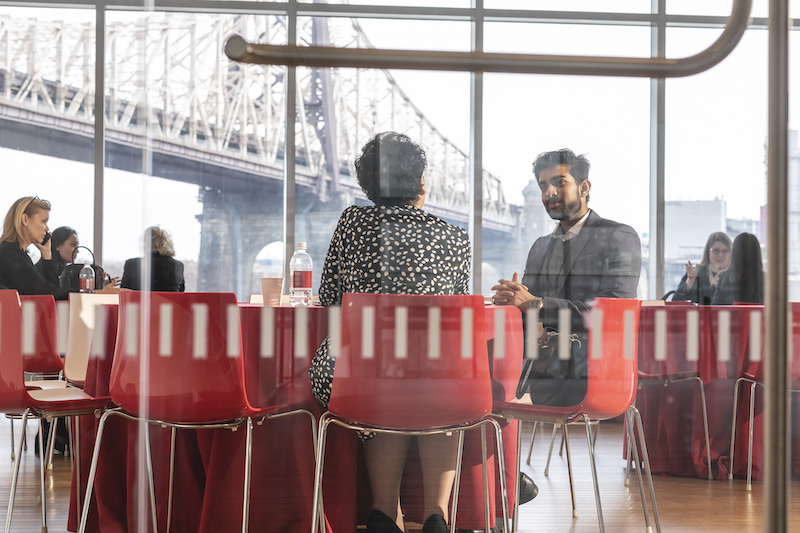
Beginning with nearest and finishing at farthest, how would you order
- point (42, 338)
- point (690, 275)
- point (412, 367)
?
point (412, 367) < point (690, 275) < point (42, 338)

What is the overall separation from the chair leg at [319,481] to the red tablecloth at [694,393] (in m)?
0.94

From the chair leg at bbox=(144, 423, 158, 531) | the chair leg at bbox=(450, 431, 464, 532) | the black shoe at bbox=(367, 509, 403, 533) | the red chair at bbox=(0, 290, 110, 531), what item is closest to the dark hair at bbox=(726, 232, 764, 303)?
the chair leg at bbox=(450, 431, 464, 532)

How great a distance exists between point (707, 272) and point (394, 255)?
37.7 inches

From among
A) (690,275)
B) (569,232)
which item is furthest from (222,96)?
(690,275)

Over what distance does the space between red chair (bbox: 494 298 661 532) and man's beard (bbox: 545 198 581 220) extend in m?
0.27

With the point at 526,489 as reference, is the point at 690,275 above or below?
above

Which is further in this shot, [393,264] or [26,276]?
[26,276]

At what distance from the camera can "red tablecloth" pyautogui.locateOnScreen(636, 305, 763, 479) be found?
1.77 m

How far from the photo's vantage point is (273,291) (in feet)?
5.70

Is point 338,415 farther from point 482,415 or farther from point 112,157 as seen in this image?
point 112,157

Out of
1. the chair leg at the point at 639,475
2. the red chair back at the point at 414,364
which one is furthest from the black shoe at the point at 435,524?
the chair leg at the point at 639,475

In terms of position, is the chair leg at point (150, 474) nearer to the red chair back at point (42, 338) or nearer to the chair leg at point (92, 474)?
the chair leg at point (92, 474)

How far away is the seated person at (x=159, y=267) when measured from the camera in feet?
6.03

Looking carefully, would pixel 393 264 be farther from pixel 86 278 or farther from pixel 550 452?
pixel 86 278
